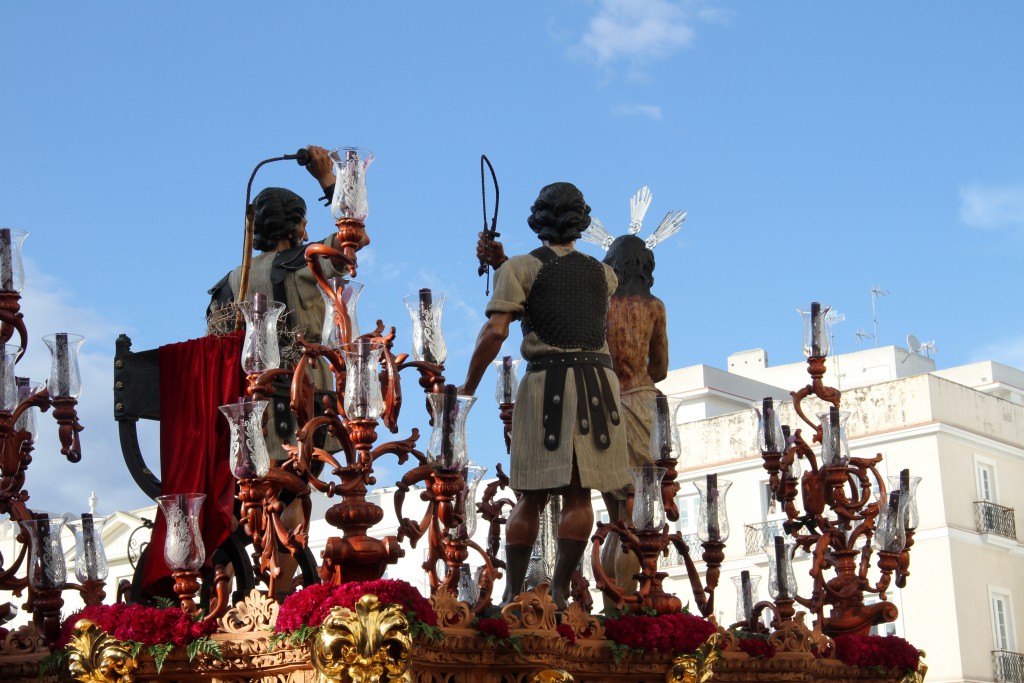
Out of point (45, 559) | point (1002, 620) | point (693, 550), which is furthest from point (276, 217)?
point (1002, 620)

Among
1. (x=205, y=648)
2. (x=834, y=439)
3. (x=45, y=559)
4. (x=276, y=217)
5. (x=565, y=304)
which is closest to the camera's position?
(x=205, y=648)

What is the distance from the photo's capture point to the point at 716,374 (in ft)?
114

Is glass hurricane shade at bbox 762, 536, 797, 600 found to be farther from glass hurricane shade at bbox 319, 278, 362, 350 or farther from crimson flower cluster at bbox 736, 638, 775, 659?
glass hurricane shade at bbox 319, 278, 362, 350

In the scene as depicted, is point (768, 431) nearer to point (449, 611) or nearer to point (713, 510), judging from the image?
point (713, 510)

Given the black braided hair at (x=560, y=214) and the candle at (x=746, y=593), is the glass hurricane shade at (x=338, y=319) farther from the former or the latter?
the candle at (x=746, y=593)

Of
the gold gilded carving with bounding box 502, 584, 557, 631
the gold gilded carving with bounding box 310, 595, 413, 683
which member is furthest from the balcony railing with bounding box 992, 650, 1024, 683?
the gold gilded carving with bounding box 310, 595, 413, 683

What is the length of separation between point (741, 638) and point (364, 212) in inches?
133

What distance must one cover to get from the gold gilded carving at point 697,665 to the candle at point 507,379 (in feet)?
8.70

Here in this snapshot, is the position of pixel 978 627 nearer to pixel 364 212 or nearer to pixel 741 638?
pixel 741 638

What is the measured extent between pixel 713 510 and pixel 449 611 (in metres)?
2.47

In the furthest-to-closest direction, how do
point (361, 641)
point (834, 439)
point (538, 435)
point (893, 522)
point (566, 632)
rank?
point (893, 522)
point (834, 439)
point (538, 435)
point (566, 632)
point (361, 641)

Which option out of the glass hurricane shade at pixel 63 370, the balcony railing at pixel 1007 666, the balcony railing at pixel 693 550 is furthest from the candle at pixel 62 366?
the balcony railing at pixel 1007 666

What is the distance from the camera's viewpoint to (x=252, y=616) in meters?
7.71

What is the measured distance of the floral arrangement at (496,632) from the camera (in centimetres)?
810
